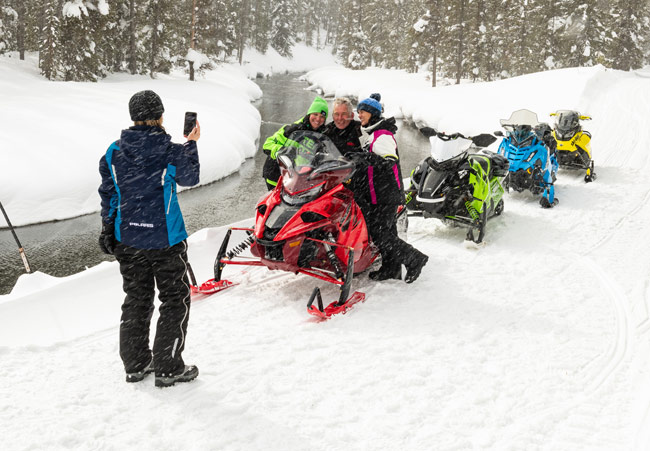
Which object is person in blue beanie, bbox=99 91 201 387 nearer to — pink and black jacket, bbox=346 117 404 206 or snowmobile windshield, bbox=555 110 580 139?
pink and black jacket, bbox=346 117 404 206

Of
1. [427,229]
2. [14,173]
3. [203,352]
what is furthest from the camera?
[14,173]

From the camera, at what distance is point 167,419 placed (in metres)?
3.21

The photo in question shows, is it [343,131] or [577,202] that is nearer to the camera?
[343,131]

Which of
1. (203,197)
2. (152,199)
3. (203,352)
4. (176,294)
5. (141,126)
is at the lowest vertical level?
(203,197)

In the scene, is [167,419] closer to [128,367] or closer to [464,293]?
[128,367]

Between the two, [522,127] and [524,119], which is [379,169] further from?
[524,119]

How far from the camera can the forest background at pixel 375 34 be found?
22.1 meters

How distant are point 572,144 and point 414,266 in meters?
7.23

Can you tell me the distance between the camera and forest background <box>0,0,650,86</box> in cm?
2214

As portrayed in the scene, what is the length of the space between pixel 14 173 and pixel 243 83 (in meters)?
27.8

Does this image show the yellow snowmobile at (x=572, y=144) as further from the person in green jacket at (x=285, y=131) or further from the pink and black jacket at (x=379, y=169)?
the person in green jacket at (x=285, y=131)

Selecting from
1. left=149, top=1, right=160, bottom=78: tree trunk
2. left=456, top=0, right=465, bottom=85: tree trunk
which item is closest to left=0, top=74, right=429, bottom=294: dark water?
left=149, top=1, right=160, bottom=78: tree trunk

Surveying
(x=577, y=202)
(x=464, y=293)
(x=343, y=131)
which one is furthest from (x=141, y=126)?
(x=577, y=202)

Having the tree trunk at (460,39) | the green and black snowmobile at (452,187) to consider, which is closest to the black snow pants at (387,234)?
the green and black snowmobile at (452,187)
